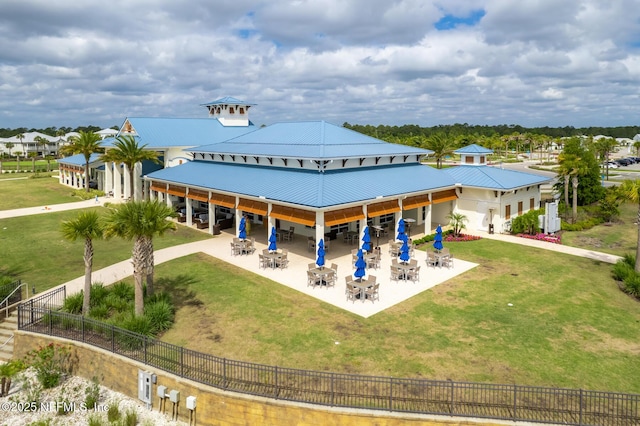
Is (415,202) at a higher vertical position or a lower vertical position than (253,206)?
higher

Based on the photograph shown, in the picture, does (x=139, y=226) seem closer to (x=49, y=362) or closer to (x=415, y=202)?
(x=49, y=362)

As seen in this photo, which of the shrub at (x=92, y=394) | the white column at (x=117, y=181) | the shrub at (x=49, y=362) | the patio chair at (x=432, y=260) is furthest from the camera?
the white column at (x=117, y=181)

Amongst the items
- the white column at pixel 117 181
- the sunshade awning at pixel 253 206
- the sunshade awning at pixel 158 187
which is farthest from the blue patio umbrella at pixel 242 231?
the white column at pixel 117 181

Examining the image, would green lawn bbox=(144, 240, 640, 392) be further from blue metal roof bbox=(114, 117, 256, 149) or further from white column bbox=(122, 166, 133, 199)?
white column bbox=(122, 166, 133, 199)

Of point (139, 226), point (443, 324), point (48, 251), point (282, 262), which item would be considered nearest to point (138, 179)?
point (48, 251)

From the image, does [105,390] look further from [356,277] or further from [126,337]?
[356,277]

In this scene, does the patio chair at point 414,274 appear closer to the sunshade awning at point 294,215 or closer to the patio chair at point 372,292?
the patio chair at point 372,292
